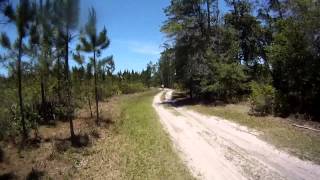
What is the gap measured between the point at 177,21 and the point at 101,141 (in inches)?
1046

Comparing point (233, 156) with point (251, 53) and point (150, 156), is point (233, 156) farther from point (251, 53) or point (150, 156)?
point (251, 53)

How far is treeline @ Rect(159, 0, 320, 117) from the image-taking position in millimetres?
21578

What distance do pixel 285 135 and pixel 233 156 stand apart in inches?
183

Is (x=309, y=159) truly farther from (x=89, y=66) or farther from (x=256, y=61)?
(x=256, y=61)

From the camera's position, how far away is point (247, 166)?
36.9 ft

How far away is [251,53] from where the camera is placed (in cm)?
4406

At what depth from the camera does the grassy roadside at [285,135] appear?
12935mm

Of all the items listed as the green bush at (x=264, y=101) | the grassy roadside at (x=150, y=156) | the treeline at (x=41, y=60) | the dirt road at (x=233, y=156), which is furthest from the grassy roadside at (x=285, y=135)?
the treeline at (x=41, y=60)

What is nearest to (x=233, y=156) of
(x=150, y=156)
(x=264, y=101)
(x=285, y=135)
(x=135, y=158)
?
(x=150, y=156)

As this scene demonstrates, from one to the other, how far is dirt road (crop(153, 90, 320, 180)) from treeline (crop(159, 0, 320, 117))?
5.65m

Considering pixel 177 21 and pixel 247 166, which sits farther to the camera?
pixel 177 21

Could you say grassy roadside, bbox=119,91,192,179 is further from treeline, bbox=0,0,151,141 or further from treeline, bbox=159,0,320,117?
treeline, bbox=159,0,320,117

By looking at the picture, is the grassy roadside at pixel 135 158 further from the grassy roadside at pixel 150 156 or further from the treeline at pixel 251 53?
the treeline at pixel 251 53

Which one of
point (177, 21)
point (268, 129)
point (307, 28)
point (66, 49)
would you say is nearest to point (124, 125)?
point (66, 49)
